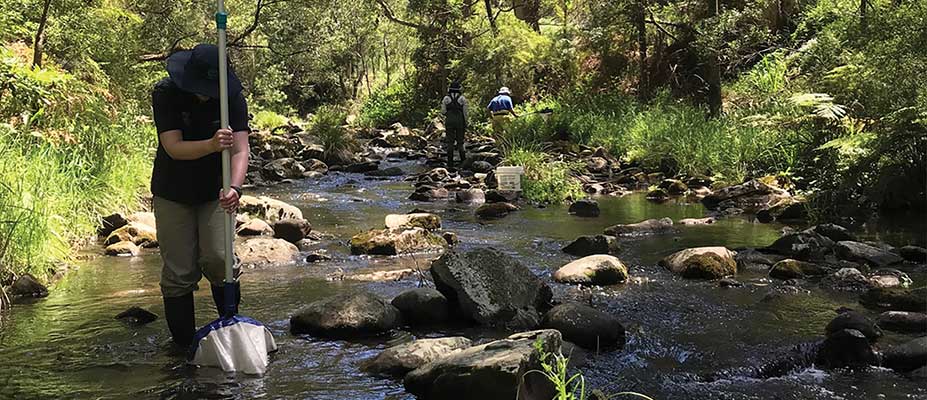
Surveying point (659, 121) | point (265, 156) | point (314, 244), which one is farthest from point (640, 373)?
point (265, 156)

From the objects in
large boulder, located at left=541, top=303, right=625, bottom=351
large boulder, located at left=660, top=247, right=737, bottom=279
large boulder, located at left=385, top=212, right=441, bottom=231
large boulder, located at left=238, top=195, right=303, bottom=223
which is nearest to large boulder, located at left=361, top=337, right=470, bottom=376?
large boulder, located at left=541, top=303, right=625, bottom=351

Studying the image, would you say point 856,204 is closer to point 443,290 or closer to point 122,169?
point 443,290

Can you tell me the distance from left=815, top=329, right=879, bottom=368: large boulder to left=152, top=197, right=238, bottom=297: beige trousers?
11.7ft

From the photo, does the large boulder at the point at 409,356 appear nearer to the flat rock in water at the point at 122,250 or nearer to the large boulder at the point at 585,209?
the flat rock in water at the point at 122,250

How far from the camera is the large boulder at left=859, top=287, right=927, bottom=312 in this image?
19.3 ft

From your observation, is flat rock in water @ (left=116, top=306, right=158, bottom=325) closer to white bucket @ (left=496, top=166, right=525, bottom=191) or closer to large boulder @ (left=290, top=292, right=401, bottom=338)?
large boulder @ (left=290, top=292, right=401, bottom=338)

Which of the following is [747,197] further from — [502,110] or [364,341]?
[502,110]

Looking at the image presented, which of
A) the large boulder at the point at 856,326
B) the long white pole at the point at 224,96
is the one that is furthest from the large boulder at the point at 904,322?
the long white pole at the point at 224,96

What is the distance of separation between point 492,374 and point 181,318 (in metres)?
2.05

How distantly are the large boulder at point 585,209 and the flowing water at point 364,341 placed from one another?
7.77 feet

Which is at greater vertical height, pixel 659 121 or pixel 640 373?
pixel 659 121

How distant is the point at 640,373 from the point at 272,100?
32.3 meters

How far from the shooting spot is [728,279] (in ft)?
22.7

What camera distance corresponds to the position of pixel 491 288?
5.82 meters
